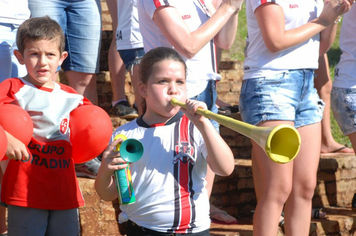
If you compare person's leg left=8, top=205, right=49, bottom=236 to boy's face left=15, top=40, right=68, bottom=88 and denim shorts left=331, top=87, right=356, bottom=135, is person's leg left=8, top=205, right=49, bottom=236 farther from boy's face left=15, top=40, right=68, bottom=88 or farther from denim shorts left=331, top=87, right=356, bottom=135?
denim shorts left=331, top=87, right=356, bottom=135

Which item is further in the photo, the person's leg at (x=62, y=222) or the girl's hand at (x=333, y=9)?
the girl's hand at (x=333, y=9)

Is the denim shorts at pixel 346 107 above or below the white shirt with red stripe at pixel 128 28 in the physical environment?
below

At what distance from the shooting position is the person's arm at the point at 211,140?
268 centimetres

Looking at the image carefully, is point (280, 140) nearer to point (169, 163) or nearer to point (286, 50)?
point (169, 163)

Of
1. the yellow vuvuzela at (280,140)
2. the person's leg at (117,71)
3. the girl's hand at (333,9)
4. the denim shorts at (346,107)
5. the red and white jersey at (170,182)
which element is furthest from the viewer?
the person's leg at (117,71)

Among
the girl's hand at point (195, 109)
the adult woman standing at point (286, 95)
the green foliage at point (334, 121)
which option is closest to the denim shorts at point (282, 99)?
the adult woman standing at point (286, 95)

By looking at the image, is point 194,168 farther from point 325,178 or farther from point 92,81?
point 325,178

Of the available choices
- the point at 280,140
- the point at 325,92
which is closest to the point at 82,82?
the point at 325,92

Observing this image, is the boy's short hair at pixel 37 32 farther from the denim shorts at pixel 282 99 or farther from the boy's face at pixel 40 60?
the denim shorts at pixel 282 99

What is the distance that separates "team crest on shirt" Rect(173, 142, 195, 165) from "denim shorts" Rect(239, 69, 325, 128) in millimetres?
819

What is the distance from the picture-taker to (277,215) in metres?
3.53

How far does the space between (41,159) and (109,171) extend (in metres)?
0.56

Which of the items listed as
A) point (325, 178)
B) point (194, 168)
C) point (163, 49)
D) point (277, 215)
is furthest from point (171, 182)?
point (325, 178)

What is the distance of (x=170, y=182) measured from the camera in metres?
2.79
